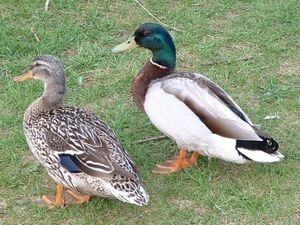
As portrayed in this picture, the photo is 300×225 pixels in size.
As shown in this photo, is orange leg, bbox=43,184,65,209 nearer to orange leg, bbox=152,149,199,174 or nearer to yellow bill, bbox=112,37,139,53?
orange leg, bbox=152,149,199,174

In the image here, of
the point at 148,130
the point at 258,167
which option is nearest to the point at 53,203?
the point at 148,130

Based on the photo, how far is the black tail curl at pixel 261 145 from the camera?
4.20 m

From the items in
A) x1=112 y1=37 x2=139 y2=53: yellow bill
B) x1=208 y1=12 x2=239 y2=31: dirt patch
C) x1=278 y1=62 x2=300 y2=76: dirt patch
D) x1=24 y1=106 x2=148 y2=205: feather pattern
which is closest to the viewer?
x1=24 y1=106 x2=148 y2=205: feather pattern

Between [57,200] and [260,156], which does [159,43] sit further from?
[57,200]

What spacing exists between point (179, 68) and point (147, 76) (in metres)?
1.06

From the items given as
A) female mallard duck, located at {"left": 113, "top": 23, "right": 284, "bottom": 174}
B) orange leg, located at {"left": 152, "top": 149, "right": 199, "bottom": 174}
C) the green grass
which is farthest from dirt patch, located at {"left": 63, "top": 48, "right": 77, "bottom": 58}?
orange leg, located at {"left": 152, "top": 149, "right": 199, "bottom": 174}

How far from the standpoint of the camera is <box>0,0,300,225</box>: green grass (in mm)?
4215

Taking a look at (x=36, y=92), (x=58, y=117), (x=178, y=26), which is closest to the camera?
(x=58, y=117)

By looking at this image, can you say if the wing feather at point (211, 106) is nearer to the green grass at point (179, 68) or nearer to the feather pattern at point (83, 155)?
the green grass at point (179, 68)

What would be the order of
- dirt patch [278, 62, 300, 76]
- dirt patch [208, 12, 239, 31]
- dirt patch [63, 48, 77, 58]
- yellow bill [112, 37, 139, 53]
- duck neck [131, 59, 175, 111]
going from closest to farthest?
1. duck neck [131, 59, 175, 111]
2. yellow bill [112, 37, 139, 53]
3. dirt patch [278, 62, 300, 76]
4. dirt patch [63, 48, 77, 58]
5. dirt patch [208, 12, 239, 31]

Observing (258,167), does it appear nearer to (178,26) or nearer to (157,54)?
(157,54)

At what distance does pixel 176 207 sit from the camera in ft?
13.9

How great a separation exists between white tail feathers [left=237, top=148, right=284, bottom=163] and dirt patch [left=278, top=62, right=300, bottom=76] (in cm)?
160

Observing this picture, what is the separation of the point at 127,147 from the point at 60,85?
73cm
